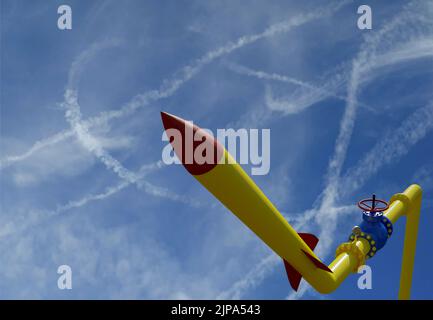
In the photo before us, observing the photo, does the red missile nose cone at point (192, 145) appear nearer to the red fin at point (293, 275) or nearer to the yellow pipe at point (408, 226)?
the red fin at point (293, 275)

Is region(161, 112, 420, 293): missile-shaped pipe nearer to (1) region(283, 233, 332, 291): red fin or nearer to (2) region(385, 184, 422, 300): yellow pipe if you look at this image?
(1) region(283, 233, 332, 291): red fin

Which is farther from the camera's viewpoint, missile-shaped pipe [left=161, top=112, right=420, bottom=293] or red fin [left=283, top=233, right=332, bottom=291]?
red fin [left=283, top=233, right=332, bottom=291]

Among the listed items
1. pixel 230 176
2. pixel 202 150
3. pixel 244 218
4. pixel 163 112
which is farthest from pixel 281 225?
pixel 163 112

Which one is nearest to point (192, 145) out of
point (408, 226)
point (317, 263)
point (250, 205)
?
point (250, 205)

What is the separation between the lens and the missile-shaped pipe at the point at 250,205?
1441 cm

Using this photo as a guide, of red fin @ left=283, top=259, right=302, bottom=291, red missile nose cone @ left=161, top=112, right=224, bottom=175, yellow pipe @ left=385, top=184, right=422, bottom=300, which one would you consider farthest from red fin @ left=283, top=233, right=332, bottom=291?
yellow pipe @ left=385, top=184, right=422, bottom=300

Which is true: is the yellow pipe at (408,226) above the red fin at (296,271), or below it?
above

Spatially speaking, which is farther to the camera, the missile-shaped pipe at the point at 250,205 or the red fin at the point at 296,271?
the red fin at the point at 296,271

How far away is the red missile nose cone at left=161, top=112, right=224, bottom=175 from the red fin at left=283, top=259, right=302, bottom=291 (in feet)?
18.7

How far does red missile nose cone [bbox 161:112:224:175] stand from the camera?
46.9 feet

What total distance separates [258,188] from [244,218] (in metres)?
0.99

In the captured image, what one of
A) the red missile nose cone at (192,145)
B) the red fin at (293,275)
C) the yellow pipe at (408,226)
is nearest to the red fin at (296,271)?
the red fin at (293,275)

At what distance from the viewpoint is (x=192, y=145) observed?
14.4 metres

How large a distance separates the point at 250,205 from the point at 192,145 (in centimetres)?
262
